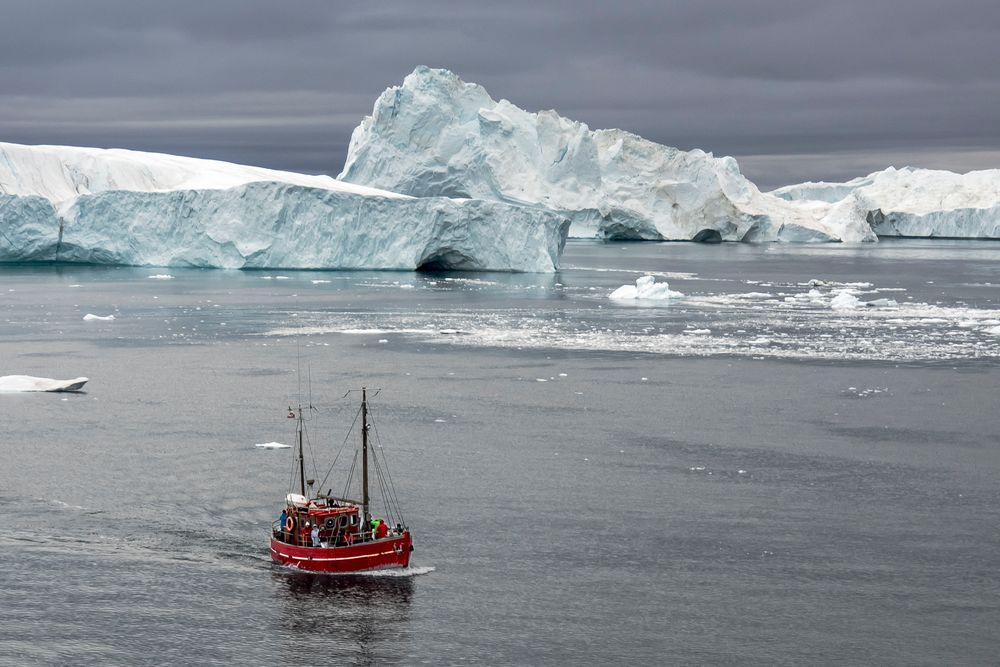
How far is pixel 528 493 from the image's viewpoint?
1778cm

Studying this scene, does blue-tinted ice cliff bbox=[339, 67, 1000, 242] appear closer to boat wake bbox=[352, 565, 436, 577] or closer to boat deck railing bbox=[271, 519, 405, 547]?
boat deck railing bbox=[271, 519, 405, 547]

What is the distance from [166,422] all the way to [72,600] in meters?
9.02

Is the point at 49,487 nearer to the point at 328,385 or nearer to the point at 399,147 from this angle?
the point at 328,385

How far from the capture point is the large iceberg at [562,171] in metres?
72.1

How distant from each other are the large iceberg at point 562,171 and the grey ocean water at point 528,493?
119 feet

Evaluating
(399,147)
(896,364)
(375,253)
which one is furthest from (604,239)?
(896,364)

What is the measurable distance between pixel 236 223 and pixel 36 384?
95.0 feet

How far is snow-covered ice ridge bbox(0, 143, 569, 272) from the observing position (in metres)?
53.4

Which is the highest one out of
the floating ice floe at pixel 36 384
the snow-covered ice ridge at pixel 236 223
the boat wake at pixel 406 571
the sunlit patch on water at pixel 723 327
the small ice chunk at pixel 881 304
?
the snow-covered ice ridge at pixel 236 223

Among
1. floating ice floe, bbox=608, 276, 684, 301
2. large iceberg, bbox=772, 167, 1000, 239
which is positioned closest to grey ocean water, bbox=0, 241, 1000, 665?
floating ice floe, bbox=608, 276, 684, 301

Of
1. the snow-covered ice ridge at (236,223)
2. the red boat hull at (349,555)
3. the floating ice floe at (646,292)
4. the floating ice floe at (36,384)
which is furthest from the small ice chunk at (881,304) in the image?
the red boat hull at (349,555)

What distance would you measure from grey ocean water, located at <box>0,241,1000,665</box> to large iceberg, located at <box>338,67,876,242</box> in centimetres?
3614

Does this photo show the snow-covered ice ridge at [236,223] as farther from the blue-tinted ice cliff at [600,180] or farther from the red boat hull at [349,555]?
the red boat hull at [349,555]

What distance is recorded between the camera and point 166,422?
22.5 m
